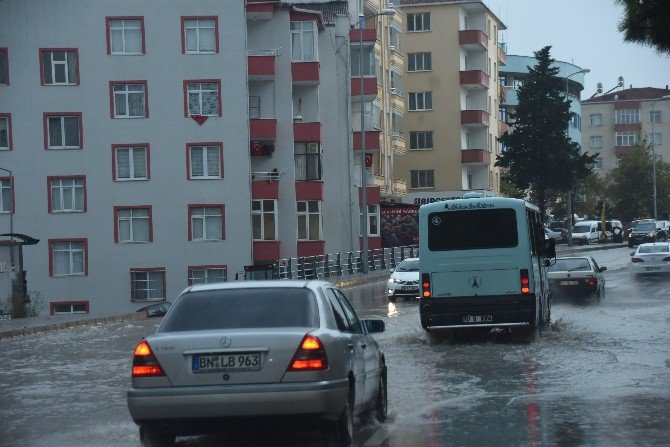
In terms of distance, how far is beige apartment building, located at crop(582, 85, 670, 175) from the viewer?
522ft

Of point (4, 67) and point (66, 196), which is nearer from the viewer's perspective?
point (4, 67)

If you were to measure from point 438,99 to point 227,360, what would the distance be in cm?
8785

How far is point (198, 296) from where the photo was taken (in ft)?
35.5

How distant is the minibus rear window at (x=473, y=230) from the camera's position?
913 inches

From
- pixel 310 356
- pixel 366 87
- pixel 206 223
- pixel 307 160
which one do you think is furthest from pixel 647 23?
pixel 366 87

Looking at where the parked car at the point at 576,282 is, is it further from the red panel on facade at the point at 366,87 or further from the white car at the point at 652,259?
the red panel on facade at the point at 366,87

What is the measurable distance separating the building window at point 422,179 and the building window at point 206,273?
124 ft

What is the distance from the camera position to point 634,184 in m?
119

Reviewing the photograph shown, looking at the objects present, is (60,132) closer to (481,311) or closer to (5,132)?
(5,132)

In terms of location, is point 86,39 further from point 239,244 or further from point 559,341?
point 559,341

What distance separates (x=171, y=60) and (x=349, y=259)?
12.5 metres

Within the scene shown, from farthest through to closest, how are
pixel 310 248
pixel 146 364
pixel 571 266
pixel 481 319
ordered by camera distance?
pixel 310 248 < pixel 571 266 < pixel 481 319 < pixel 146 364

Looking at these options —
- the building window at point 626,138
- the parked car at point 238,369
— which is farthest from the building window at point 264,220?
the building window at point 626,138

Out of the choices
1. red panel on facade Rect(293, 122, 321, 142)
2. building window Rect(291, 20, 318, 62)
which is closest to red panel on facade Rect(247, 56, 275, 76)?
building window Rect(291, 20, 318, 62)
